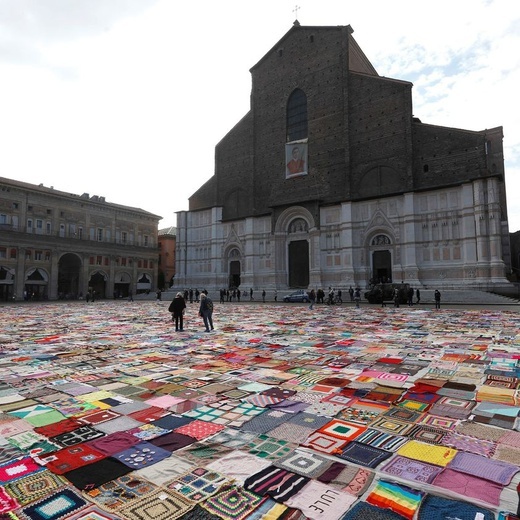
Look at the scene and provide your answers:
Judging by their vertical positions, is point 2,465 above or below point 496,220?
below

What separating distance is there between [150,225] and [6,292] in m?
21.3

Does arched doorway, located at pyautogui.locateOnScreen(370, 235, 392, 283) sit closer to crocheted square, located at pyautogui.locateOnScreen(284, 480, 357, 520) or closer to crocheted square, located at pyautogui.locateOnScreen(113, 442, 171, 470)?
crocheted square, located at pyautogui.locateOnScreen(113, 442, 171, 470)

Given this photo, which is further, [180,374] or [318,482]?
[180,374]

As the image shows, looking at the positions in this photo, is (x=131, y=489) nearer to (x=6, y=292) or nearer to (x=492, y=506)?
(x=492, y=506)

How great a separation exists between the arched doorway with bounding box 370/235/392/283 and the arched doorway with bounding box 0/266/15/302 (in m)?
38.6

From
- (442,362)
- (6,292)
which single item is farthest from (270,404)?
(6,292)

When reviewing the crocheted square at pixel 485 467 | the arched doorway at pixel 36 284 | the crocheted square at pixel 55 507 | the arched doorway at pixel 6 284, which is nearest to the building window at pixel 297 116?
the arched doorway at pixel 36 284

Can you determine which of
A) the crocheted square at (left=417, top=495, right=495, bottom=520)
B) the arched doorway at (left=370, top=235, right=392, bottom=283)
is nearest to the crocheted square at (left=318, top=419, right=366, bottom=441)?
the crocheted square at (left=417, top=495, right=495, bottom=520)

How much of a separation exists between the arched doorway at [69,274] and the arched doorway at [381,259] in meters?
36.4

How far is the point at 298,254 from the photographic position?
4047 cm

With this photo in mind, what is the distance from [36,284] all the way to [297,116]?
35631mm

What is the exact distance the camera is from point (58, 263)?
4712cm

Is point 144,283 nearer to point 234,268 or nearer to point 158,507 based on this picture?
point 234,268

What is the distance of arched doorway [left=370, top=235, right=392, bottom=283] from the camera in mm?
34969
